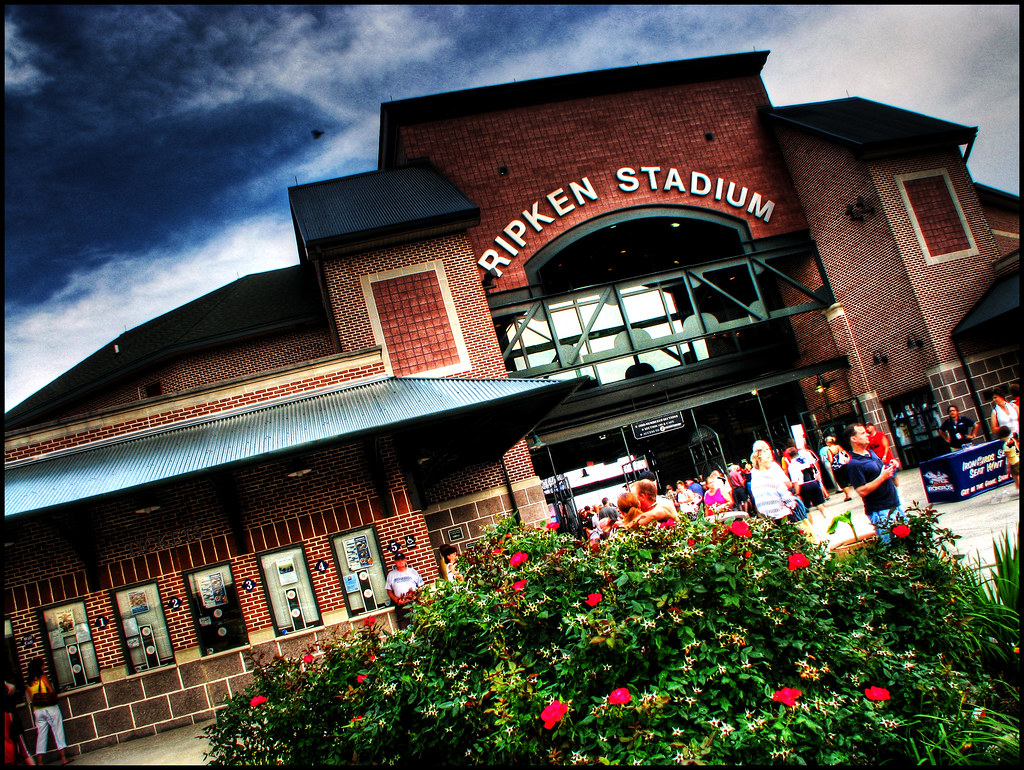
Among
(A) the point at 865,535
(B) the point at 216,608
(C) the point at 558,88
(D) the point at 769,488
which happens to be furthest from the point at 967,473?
(C) the point at 558,88

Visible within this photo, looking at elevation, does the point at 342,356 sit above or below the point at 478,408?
above

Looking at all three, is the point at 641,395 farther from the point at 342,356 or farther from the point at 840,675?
the point at 840,675

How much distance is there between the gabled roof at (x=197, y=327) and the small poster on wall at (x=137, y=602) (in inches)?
383

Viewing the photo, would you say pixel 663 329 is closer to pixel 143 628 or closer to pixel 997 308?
pixel 997 308

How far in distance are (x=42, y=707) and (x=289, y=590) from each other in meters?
3.60

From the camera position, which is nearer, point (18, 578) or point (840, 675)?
point (840, 675)

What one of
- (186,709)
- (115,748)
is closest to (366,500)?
(186,709)

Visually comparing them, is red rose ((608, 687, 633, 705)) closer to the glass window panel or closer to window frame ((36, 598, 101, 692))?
window frame ((36, 598, 101, 692))

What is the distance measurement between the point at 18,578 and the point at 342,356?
6080 mm

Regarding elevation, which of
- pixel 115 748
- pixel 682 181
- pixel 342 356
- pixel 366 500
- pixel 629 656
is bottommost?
pixel 115 748

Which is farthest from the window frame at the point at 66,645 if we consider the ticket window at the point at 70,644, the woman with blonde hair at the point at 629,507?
the woman with blonde hair at the point at 629,507

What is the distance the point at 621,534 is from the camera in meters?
4.72

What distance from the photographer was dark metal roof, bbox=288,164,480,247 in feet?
55.3

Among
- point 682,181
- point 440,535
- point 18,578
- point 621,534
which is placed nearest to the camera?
point 621,534
